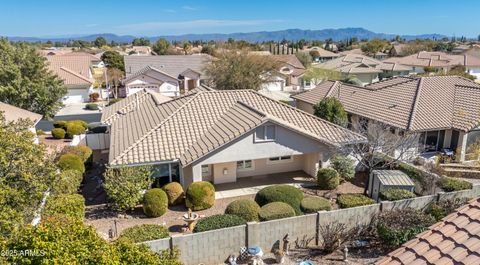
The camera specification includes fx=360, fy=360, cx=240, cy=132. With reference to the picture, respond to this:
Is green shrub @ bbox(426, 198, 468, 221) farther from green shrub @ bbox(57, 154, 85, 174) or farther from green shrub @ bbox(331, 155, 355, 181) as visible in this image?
green shrub @ bbox(57, 154, 85, 174)

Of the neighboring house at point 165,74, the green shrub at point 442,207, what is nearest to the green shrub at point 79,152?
the green shrub at point 442,207

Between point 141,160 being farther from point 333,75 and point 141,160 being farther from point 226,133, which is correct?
point 333,75

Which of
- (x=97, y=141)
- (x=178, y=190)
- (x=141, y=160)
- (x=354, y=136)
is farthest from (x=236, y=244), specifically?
(x=97, y=141)

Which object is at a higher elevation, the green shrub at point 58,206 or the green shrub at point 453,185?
the green shrub at point 58,206

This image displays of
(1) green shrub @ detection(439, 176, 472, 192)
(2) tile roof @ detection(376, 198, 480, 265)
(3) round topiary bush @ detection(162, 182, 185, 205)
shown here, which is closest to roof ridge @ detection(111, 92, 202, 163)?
(3) round topiary bush @ detection(162, 182, 185, 205)

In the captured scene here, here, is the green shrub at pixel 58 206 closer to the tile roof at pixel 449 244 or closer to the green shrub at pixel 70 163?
the tile roof at pixel 449 244
